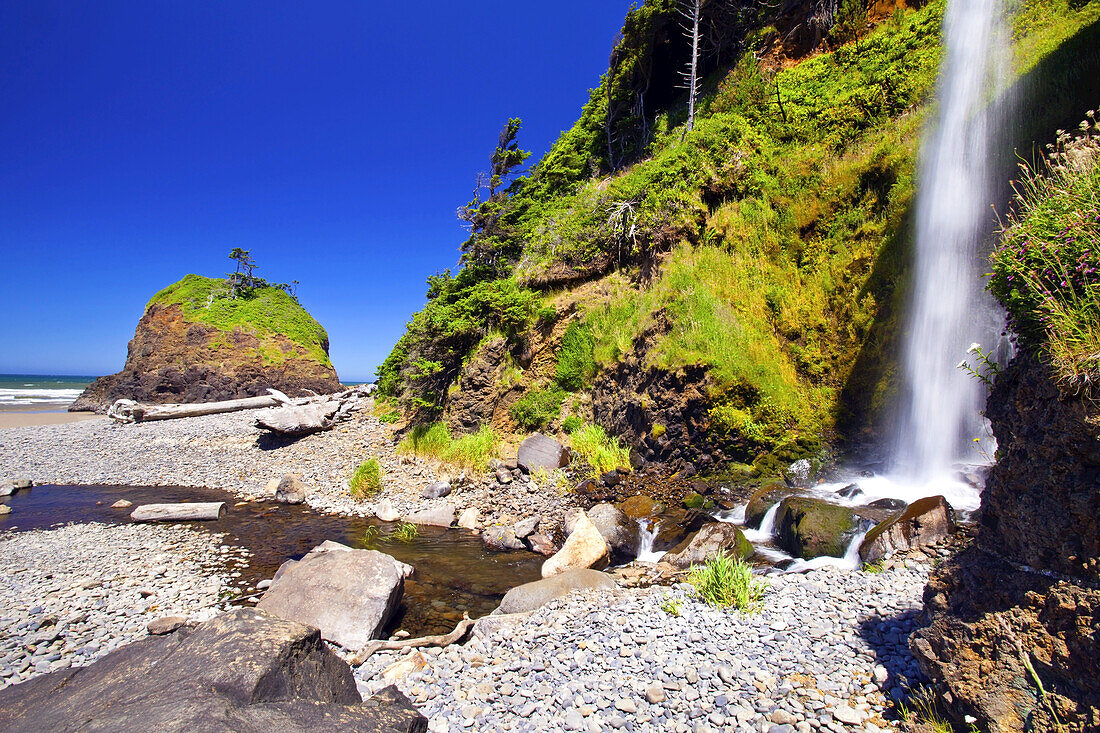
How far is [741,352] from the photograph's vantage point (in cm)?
1181

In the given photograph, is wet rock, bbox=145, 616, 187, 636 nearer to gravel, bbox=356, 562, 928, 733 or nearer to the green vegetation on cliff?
gravel, bbox=356, 562, 928, 733

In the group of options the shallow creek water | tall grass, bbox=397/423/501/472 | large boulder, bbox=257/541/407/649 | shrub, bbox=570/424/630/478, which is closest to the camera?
large boulder, bbox=257/541/407/649

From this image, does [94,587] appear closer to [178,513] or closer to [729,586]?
[178,513]

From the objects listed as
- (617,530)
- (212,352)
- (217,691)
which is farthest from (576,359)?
(212,352)

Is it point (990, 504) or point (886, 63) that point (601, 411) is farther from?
point (886, 63)

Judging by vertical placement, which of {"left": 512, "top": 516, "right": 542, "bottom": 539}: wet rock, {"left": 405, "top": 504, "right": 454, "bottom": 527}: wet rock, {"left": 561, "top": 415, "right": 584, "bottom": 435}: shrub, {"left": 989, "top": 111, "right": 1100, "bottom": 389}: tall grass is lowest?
{"left": 405, "top": 504, "right": 454, "bottom": 527}: wet rock

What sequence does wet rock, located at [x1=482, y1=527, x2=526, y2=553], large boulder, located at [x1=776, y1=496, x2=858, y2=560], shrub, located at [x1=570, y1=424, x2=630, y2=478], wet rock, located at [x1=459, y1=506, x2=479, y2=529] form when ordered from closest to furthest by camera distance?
1. large boulder, located at [x1=776, y1=496, x2=858, y2=560]
2. wet rock, located at [x1=482, y1=527, x2=526, y2=553]
3. wet rock, located at [x1=459, y1=506, x2=479, y2=529]
4. shrub, located at [x1=570, y1=424, x2=630, y2=478]

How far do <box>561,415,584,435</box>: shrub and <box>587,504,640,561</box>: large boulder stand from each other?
4.43 metres

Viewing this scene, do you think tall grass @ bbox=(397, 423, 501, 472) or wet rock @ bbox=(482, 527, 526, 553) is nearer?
wet rock @ bbox=(482, 527, 526, 553)

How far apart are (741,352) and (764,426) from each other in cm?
197

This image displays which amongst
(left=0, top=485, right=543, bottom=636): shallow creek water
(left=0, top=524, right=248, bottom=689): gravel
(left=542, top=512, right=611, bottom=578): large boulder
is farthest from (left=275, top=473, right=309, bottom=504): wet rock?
(left=542, top=512, right=611, bottom=578): large boulder

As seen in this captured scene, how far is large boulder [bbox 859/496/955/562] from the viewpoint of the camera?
21.7ft

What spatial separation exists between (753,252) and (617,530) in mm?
9887

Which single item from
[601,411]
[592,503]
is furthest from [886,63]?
[592,503]
